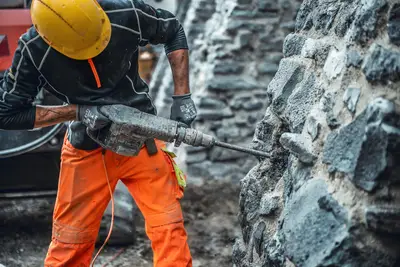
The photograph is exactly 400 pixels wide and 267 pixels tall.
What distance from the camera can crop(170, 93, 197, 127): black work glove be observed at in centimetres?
296

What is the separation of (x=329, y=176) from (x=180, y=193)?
1.15 metres

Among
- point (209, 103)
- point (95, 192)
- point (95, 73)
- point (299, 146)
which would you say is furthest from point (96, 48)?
point (209, 103)

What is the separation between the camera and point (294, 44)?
250 cm

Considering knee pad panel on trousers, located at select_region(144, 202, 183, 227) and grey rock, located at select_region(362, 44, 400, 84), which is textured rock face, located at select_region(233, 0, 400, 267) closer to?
grey rock, located at select_region(362, 44, 400, 84)

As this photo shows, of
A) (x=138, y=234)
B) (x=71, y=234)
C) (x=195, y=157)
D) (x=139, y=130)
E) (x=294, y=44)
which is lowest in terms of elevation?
(x=138, y=234)

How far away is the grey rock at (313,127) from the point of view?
2.00m

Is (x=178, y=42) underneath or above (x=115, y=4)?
underneath

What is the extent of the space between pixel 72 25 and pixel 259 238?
111cm

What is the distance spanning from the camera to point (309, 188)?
1974 mm

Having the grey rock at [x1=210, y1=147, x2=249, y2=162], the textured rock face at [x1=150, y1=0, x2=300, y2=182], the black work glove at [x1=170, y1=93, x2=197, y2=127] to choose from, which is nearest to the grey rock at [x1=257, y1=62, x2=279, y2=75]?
the textured rock face at [x1=150, y1=0, x2=300, y2=182]

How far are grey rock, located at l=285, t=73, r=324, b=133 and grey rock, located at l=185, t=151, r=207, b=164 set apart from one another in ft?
9.19

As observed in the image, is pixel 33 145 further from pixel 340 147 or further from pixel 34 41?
pixel 340 147

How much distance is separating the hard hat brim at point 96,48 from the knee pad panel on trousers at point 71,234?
83cm

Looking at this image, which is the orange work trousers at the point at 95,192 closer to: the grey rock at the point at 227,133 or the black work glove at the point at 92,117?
the black work glove at the point at 92,117
